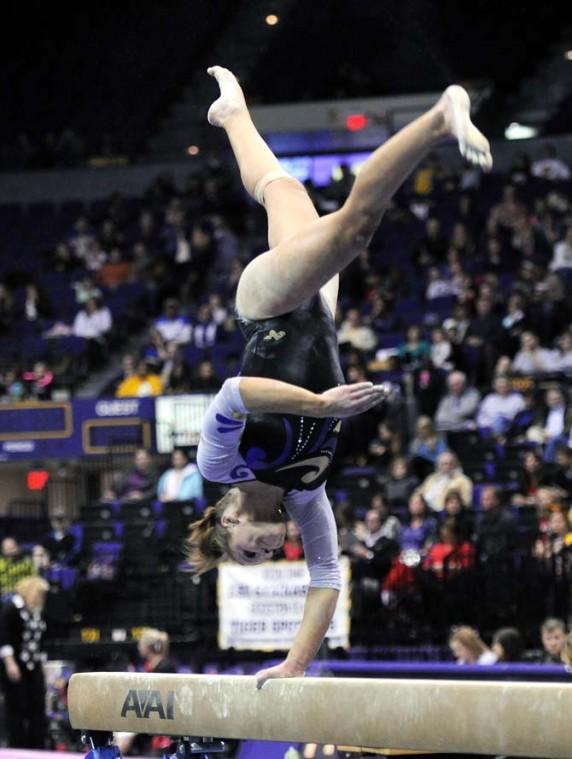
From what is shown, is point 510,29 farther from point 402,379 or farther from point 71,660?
point 71,660

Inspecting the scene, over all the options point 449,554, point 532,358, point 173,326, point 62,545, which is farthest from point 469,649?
point 173,326

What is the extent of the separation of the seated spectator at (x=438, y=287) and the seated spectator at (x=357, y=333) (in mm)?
1116

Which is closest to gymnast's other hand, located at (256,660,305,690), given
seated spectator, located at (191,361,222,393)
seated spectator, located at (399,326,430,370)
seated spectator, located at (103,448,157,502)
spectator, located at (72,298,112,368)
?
seated spectator, located at (103,448,157,502)

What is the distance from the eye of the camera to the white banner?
10.6 meters

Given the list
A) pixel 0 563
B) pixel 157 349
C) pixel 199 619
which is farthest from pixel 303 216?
pixel 157 349

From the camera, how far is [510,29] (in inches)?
861

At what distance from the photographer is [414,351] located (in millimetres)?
14344

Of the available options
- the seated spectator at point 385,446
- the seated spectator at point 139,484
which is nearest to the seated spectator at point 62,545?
the seated spectator at point 139,484

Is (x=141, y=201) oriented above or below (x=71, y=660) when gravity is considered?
above

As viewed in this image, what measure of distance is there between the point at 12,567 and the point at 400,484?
359 centimetres

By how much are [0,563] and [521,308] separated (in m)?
5.64

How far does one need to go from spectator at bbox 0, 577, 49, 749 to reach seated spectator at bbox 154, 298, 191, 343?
636cm

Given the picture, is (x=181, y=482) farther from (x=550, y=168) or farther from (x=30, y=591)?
(x=550, y=168)

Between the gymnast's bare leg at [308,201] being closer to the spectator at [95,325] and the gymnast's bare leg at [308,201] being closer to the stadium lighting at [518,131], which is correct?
the spectator at [95,325]
